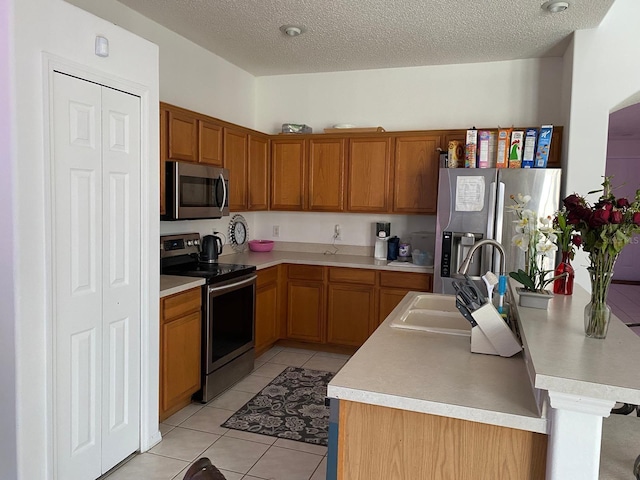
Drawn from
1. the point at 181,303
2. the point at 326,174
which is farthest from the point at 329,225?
the point at 181,303

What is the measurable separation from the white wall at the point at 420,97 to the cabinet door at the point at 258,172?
1.73 ft

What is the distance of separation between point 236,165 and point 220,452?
2.42m

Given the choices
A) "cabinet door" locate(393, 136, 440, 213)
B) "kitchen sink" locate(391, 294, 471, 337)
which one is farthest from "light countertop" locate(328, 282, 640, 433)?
"cabinet door" locate(393, 136, 440, 213)

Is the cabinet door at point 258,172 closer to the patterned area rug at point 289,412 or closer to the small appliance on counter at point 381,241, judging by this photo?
the small appliance on counter at point 381,241

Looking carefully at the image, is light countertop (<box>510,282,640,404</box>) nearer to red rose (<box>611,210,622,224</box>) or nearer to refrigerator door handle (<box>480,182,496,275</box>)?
red rose (<box>611,210,622,224</box>)

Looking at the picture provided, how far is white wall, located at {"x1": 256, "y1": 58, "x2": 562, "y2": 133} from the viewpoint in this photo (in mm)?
4238

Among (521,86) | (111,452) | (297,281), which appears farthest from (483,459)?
(521,86)

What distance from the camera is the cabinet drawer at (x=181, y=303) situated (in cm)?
288

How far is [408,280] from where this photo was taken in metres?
4.15

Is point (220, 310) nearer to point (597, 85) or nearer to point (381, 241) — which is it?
point (381, 241)

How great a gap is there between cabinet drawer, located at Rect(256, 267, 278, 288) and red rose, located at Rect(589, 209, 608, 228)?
9.81ft

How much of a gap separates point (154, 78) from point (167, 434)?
6.79 feet

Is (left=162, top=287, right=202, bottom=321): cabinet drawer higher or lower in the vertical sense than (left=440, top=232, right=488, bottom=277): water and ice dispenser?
lower

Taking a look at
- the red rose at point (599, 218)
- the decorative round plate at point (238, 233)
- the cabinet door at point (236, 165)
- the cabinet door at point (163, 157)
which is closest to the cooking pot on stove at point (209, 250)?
the cabinet door at point (236, 165)
